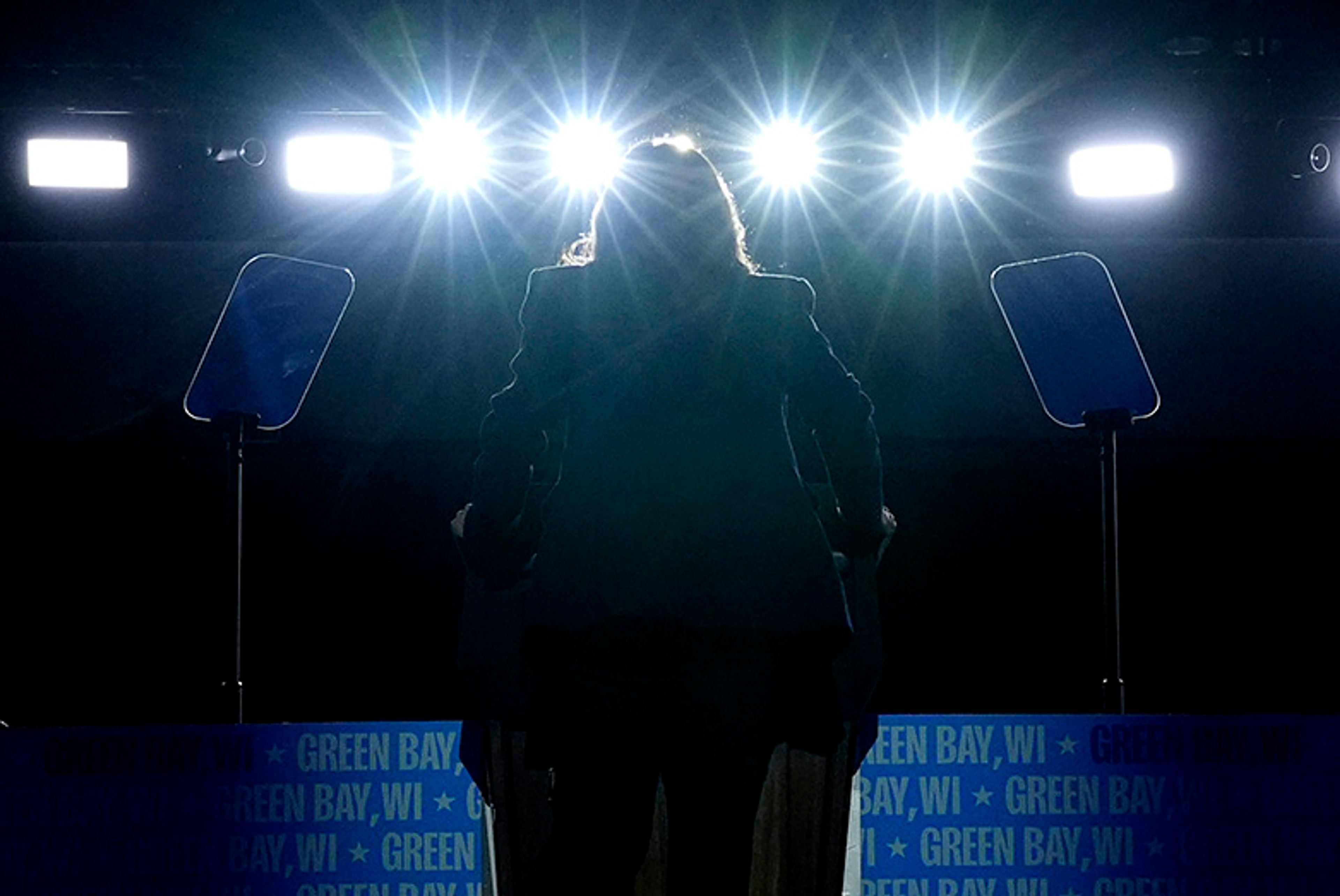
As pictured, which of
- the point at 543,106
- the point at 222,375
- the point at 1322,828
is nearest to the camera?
the point at 1322,828

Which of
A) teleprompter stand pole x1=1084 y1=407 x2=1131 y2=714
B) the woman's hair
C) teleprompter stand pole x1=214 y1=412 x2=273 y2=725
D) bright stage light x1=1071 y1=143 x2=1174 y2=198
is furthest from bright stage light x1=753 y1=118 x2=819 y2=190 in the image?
the woman's hair

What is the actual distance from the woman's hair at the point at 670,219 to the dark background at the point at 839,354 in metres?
3.21

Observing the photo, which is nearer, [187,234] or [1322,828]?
→ [1322,828]

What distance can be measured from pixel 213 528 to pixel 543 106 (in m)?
2.10

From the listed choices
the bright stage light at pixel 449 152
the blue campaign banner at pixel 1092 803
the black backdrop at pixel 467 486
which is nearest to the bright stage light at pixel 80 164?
the black backdrop at pixel 467 486

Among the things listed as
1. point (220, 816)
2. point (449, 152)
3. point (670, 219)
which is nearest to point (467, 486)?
point (449, 152)

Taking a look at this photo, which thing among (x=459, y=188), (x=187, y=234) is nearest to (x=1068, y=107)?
(x=459, y=188)

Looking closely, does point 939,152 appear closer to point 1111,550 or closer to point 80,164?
point 1111,550

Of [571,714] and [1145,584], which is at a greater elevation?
[1145,584]

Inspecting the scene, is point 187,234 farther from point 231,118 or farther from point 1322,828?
point 1322,828

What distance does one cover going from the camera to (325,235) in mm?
5156

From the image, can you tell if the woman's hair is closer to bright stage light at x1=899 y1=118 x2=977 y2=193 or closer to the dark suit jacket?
the dark suit jacket

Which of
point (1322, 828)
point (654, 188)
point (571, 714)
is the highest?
point (654, 188)

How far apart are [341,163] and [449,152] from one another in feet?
1.27
